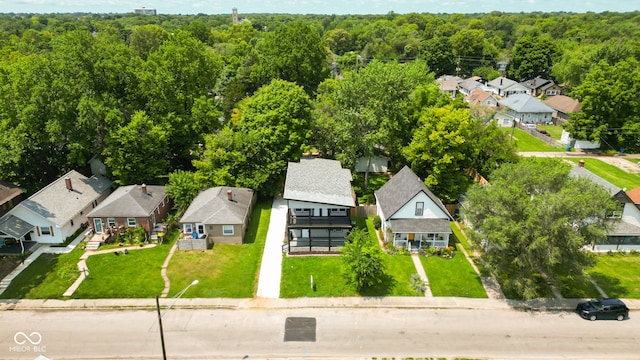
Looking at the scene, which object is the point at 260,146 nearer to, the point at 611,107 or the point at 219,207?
the point at 219,207

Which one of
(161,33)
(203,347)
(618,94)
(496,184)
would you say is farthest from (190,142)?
(161,33)

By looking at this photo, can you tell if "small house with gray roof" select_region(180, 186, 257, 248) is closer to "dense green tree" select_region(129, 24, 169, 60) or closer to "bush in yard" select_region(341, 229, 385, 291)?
"bush in yard" select_region(341, 229, 385, 291)

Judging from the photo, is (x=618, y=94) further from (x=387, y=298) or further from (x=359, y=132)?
(x=387, y=298)

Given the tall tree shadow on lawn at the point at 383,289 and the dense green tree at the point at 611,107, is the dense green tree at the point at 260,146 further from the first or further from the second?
the dense green tree at the point at 611,107

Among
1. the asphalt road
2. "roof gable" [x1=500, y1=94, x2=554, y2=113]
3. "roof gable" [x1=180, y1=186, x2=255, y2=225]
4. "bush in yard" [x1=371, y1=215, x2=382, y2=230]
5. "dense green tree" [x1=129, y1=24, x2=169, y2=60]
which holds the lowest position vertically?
the asphalt road

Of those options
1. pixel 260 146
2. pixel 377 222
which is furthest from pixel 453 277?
pixel 260 146

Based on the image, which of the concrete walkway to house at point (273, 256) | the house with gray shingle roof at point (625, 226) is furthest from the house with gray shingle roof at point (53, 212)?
the house with gray shingle roof at point (625, 226)

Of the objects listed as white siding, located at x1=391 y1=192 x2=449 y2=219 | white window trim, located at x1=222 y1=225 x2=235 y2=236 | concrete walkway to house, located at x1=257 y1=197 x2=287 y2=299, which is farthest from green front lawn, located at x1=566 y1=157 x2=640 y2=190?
white window trim, located at x1=222 y1=225 x2=235 y2=236
